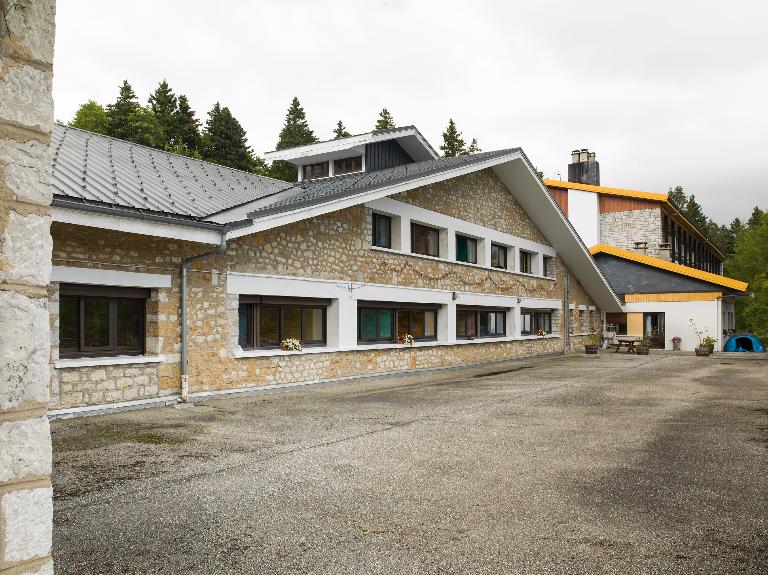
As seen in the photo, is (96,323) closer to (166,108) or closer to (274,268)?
(274,268)

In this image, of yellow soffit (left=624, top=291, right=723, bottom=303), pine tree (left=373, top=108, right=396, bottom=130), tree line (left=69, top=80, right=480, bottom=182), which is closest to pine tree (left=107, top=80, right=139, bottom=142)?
tree line (left=69, top=80, right=480, bottom=182)

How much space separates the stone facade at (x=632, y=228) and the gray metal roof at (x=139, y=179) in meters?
24.0

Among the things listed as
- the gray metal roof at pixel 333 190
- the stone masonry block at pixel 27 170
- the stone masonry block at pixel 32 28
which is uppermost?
the gray metal roof at pixel 333 190

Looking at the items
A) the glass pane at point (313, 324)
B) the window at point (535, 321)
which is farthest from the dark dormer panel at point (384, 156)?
the glass pane at point (313, 324)

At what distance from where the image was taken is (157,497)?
5.10m

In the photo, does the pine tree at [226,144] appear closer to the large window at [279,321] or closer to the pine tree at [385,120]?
the pine tree at [385,120]

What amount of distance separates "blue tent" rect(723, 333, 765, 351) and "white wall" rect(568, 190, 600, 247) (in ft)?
28.3

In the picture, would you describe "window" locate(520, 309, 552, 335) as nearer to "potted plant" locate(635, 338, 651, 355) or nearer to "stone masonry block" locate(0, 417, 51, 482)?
"potted plant" locate(635, 338, 651, 355)

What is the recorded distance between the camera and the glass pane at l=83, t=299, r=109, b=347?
9.51 metres

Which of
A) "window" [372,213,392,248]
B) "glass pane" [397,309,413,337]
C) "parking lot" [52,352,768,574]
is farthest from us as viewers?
"glass pane" [397,309,413,337]

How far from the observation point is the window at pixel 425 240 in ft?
56.1

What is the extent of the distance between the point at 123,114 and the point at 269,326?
42.2 meters

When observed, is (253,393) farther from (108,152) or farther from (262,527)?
(262,527)

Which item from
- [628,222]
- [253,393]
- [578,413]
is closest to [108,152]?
[253,393]
